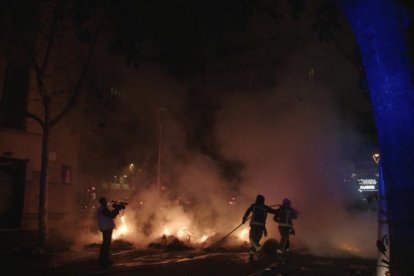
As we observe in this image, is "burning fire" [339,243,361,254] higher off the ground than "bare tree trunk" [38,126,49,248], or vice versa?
"bare tree trunk" [38,126,49,248]

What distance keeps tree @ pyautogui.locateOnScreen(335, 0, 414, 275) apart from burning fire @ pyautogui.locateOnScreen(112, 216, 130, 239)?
11.8 m

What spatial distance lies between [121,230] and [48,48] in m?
6.71

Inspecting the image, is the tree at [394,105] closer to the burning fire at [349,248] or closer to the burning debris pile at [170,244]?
the burning fire at [349,248]

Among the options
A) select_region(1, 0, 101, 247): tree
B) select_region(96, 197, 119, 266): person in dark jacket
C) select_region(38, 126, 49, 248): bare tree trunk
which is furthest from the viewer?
select_region(38, 126, 49, 248): bare tree trunk

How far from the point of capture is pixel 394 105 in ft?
11.2

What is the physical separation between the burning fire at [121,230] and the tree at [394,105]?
464 inches

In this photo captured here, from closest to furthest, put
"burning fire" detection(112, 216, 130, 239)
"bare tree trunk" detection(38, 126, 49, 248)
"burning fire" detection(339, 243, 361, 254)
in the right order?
1. "bare tree trunk" detection(38, 126, 49, 248)
2. "burning fire" detection(339, 243, 361, 254)
3. "burning fire" detection(112, 216, 130, 239)

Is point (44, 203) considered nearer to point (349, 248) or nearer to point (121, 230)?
point (121, 230)

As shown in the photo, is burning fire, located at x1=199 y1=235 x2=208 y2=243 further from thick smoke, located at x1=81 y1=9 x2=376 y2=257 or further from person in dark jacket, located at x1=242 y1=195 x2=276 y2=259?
person in dark jacket, located at x1=242 y1=195 x2=276 y2=259

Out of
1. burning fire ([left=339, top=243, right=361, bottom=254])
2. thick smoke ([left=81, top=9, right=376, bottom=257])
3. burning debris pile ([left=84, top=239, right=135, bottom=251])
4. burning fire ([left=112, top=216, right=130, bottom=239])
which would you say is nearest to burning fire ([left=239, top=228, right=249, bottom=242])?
thick smoke ([left=81, top=9, right=376, bottom=257])

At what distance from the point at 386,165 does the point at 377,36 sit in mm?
1118

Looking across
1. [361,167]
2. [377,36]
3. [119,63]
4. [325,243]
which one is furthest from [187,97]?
[377,36]

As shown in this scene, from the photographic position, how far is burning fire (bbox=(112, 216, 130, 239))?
14.1m

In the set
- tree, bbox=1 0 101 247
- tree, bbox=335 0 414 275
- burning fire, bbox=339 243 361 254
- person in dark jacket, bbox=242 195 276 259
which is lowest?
burning fire, bbox=339 243 361 254
